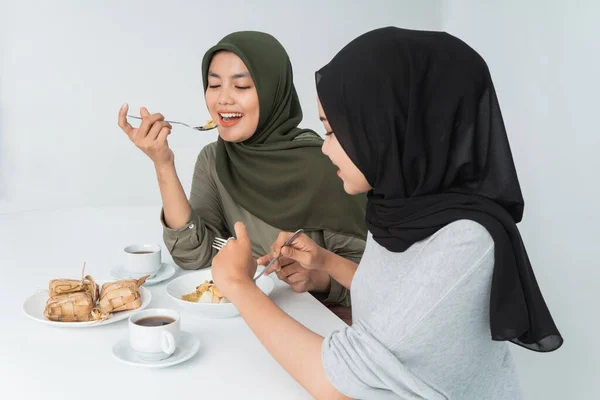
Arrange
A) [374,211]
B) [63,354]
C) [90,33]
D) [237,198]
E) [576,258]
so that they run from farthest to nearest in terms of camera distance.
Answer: [90,33] → [576,258] → [237,198] → [374,211] → [63,354]

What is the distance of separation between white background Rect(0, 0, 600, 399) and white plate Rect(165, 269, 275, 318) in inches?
71.6

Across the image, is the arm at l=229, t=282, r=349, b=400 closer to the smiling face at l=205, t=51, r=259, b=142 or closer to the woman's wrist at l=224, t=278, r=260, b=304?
the woman's wrist at l=224, t=278, r=260, b=304

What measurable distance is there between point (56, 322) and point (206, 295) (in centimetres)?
26

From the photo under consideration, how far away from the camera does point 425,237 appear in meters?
0.93

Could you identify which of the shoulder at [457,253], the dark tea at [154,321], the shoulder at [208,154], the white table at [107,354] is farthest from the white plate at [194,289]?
A: the shoulder at [208,154]

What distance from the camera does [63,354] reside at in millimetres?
966

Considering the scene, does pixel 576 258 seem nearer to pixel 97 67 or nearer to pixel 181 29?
pixel 181 29

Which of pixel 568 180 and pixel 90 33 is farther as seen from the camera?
pixel 90 33

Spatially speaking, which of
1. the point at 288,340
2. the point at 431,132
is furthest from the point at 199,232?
the point at 431,132

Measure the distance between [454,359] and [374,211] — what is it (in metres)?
0.30

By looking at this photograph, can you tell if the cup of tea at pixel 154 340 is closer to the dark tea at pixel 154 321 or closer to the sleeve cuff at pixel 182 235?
the dark tea at pixel 154 321

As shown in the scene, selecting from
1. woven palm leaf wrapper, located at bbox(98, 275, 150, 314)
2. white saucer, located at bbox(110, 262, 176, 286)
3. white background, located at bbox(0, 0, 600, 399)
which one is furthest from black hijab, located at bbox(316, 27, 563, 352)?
white background, located at bbox(0, 0, 600, 399)

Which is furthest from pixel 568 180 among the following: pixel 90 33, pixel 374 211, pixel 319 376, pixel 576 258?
pixel 90 33

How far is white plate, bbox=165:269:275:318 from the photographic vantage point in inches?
43.7
